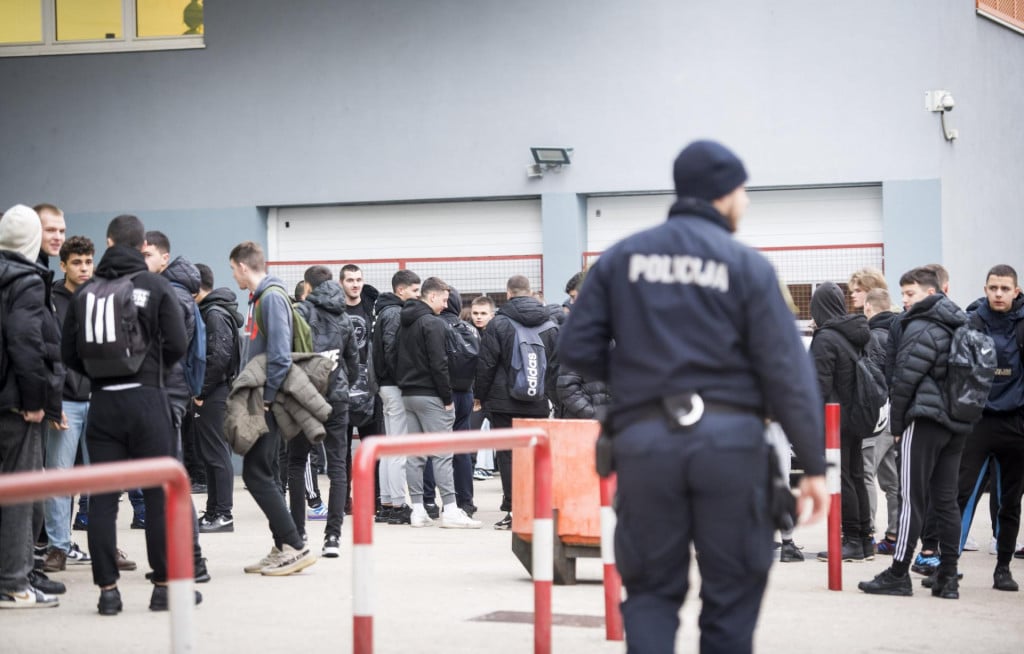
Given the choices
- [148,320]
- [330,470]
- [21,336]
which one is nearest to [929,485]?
[330,470]

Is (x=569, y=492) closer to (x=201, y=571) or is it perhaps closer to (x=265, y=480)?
(x=265, y=480)

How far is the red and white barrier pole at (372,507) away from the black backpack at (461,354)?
6321 mm

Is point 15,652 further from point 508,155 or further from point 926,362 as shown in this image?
point 508,155

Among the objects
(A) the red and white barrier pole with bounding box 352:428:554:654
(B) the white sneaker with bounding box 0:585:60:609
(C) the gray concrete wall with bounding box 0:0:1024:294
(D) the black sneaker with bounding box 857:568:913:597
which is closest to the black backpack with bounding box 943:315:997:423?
(D) the black sneaker with bounding box 857:568:913:597

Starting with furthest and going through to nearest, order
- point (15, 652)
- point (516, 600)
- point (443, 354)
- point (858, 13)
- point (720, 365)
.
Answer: point (858, 13) → point (443, 354) → point (516, 600) → point (15, 652) → point (720, 365)

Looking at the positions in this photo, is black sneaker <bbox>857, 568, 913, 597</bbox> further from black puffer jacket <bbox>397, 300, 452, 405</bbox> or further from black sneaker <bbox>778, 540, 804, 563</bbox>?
black puffer jacket <bbox>397, 300, 452, 405</bbox>

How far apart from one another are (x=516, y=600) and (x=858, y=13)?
11474 mm

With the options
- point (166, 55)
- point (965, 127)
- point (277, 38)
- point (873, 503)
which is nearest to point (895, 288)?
point (965, 127)

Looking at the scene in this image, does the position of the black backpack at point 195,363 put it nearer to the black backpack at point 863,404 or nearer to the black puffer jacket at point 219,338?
the black puffer jacket at point 219,338

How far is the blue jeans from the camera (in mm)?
9461

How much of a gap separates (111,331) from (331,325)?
375 centimetres

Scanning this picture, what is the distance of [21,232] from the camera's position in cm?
810

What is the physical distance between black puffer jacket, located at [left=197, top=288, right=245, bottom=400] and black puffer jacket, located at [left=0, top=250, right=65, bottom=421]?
3.91 meters

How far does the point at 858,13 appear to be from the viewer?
17625 mm
